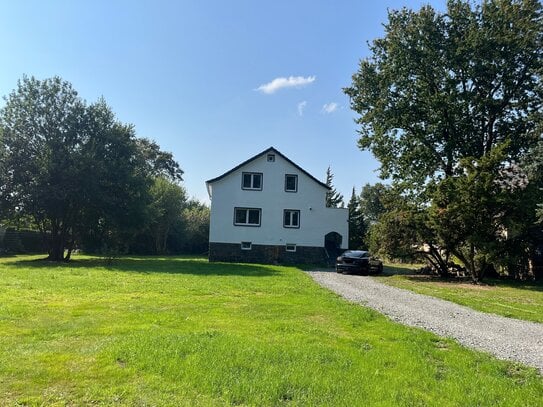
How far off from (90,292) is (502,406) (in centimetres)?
1113

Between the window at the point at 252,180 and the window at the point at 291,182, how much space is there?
6.78ft

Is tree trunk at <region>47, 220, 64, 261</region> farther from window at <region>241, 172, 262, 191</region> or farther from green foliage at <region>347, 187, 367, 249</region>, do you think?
green foliage at <region>347, 187, 367, 249</region>

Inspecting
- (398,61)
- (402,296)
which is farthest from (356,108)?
(402,296)

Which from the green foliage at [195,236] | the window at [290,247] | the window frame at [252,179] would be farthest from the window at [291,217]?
the green foliage at [195,236]

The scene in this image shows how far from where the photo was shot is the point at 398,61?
91.9ft

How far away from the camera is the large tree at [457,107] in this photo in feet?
71.9

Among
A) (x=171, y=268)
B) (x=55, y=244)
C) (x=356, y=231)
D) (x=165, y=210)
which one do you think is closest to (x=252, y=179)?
(x=171, y=268)

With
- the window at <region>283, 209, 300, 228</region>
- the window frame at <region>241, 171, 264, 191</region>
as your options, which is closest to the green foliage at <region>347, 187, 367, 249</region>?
the window at <region>283, 209, 300, 228</region>

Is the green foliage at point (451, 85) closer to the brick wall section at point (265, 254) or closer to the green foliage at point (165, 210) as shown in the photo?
the brick wall section at point (265, 254)

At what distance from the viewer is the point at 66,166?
90.0 feet

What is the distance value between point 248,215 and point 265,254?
3.20 meters

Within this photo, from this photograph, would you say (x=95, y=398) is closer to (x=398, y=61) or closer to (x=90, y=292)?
(x=90, y=292)

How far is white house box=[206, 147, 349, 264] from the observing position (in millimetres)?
31906

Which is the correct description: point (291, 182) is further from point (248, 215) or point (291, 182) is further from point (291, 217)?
point (248, 215)
